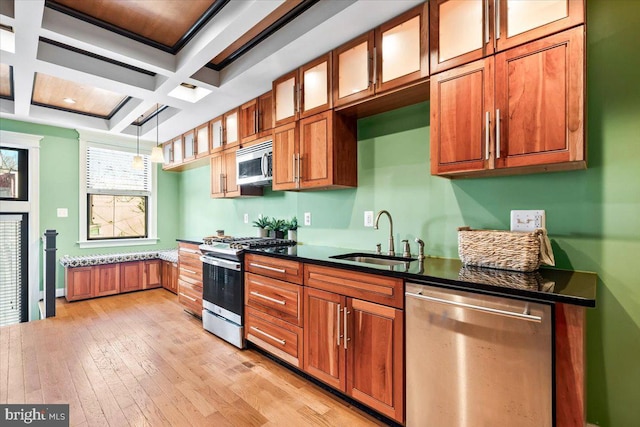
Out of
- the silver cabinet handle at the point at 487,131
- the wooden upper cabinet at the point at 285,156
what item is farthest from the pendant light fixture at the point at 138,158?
the silver cabinet handle at the point at 487,131

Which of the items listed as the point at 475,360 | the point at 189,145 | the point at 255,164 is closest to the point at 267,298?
the point at 255,164

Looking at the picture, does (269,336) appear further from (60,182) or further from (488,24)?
(60,182)

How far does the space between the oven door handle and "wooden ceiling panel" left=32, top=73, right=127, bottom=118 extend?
2.38m

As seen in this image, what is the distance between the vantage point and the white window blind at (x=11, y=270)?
4.23 meters

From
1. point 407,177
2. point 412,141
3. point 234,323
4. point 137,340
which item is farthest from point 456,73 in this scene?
point 137,340

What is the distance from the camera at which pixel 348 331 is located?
193 cm

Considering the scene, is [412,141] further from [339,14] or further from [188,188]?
[188,188]

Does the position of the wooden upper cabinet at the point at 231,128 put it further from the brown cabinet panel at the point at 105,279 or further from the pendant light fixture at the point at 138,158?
the brown cabinet panel at the point at 105,279

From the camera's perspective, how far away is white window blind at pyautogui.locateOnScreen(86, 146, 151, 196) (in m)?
4.93

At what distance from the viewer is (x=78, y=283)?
439 centimetres

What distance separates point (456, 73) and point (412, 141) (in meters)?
0.65

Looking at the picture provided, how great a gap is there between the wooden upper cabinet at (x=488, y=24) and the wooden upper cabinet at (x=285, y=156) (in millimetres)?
1303

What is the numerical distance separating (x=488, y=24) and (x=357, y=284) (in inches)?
62.4

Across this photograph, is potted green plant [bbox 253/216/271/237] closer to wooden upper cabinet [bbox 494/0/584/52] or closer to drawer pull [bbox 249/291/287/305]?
drawer pull [bbox 249/291/287/305]
